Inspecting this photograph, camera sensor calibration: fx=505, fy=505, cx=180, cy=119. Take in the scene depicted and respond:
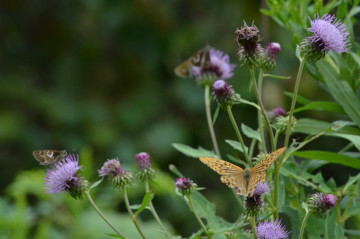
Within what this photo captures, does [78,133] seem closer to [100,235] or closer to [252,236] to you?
[100,235]

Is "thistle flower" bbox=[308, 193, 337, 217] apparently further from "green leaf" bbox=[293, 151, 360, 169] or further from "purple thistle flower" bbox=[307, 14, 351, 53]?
"purple thistle flower" bbox=[307, 14, 351, 53]

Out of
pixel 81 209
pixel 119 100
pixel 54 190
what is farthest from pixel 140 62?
pixel 54 190

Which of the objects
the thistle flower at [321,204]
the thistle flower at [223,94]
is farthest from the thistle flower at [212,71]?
the thistle flower at [321,204]

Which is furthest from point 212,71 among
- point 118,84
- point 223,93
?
point 118,84

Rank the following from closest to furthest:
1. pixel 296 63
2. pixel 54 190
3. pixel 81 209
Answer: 1. pixel 54 190
2. pixel 81 209
3. pixel 296 63

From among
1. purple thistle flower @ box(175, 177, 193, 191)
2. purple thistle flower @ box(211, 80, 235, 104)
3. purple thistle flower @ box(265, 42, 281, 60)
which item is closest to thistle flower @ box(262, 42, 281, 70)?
purple thistle flower @ box(265, 42, 281, 60)

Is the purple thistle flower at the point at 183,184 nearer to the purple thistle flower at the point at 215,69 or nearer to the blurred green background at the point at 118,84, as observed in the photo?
the purple thistle flower at the point at 215,69
